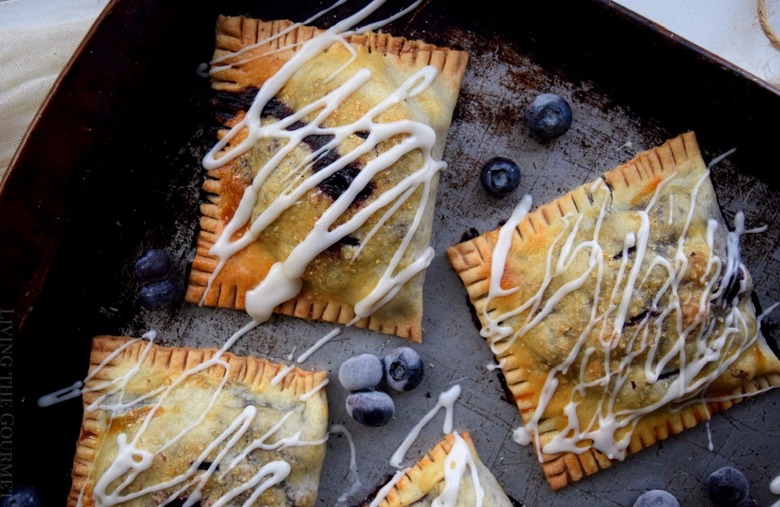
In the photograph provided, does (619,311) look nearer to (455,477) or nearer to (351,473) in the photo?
(455,477)

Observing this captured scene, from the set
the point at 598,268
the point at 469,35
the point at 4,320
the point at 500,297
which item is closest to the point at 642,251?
the point at 598,268

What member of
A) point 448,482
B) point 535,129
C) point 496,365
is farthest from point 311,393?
point 535,129

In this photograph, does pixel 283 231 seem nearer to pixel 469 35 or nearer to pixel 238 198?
pixel 238 198

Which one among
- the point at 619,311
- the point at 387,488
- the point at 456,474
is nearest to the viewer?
the point at 619,311

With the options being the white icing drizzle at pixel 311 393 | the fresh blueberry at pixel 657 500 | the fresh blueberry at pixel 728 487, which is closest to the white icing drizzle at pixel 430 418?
the white icing drizzle at pixel 311 393

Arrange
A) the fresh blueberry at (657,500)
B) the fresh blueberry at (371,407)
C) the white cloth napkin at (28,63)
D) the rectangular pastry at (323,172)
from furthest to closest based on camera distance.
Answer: the white cloth napkin at (28,63) → the fresh blueberry at (657,500) → the fresh blueberry at (371,407) → the rectangular pastry at (323,172)

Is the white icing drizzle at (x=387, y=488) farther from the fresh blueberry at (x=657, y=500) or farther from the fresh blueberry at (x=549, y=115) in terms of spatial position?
the fresh blueberry at (x=549, y=115)

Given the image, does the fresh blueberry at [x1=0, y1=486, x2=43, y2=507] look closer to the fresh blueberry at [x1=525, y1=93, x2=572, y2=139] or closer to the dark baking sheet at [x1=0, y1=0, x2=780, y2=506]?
the dark baking sheet at [x1=0, y1=0, x2=780, y2=506]
